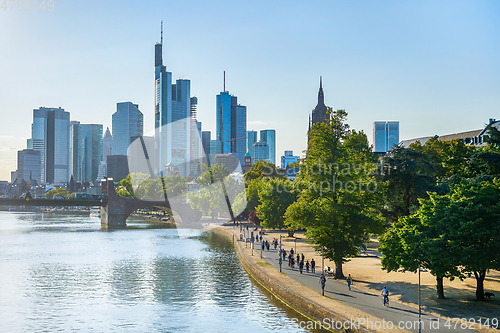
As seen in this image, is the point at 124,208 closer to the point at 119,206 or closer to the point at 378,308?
the point at 119,206

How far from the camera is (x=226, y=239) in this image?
3561 inches

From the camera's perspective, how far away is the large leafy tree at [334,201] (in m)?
41.3

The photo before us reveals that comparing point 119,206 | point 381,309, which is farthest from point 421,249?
point 119,206

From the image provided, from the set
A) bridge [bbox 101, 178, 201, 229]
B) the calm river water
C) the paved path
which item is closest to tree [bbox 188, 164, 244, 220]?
bridge [bbox 101, 178, 201, 229]

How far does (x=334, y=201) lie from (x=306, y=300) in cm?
1230

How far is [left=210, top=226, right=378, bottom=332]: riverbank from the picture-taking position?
92.8 ft

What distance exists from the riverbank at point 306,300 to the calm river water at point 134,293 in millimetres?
857

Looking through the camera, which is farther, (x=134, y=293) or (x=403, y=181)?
(x=403, y=181)

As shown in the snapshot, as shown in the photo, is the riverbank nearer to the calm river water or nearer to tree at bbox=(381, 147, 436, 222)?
the calm river water

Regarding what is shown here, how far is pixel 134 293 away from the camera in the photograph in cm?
4284

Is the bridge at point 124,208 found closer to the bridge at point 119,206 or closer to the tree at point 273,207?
the bridge at point 119,206

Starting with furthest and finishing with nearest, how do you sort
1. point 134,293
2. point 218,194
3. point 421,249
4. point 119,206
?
point 119,206
point 218,194
point 134,293
point 421,249

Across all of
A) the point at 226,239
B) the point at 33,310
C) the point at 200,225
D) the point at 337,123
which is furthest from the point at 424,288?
the point at 200,225

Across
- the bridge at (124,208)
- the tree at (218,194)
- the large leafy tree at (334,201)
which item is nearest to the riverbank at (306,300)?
the large leafy tree at (334,201)
